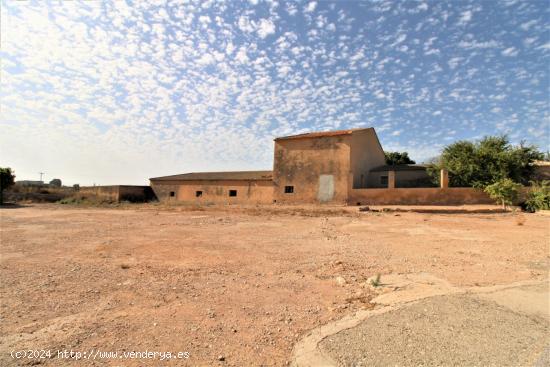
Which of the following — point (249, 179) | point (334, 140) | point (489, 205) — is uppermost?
point (334, 140)

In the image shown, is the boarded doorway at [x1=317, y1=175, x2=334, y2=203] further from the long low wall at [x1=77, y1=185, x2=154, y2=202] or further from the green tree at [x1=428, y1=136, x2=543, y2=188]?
the long low wall at [x1=77, y1=185, x2=154, y2=202]

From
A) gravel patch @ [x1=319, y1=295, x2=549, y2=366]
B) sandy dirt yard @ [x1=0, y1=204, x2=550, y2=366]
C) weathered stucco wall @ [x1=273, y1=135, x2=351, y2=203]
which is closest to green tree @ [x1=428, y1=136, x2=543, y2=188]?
weathered stucco wall @ [x1=273, y1=135, x2=351, y2=203]

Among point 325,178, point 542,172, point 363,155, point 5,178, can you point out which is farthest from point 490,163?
point 5,178

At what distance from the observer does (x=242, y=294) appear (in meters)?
4.39

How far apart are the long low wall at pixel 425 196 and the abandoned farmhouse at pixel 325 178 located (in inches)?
2.2

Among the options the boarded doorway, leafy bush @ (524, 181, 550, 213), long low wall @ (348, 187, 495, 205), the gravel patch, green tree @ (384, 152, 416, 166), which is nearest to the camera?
the gravel patch

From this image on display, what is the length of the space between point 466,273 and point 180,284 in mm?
4762

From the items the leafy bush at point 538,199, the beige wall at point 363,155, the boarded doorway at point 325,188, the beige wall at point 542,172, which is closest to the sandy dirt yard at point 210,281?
the leafy bush at point 538,199

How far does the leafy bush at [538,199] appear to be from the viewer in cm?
1484

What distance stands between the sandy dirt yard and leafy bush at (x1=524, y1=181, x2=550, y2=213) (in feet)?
22.4

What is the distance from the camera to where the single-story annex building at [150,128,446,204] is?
23047mm

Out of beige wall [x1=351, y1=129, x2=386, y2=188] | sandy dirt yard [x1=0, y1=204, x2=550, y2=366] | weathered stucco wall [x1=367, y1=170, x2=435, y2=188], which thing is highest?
beige wall [x1=351, y1=129, x2=386, y2=188]

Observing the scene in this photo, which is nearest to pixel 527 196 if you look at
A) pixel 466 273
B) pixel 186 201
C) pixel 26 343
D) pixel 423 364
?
pixel 466 273

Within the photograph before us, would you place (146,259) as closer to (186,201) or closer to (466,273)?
(466,273)
